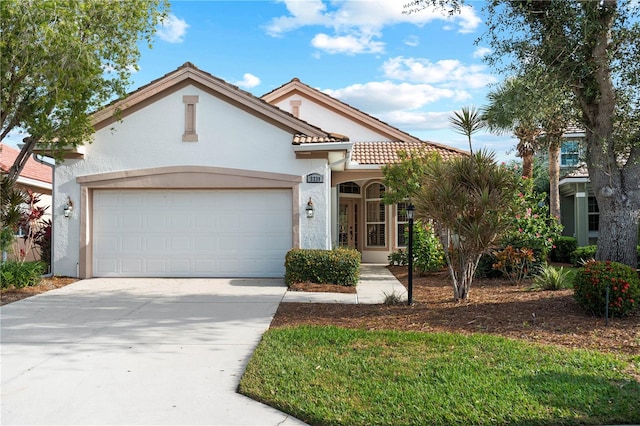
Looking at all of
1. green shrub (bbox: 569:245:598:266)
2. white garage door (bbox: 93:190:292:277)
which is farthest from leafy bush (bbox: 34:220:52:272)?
green shrub (bbox: 569:245:598:266)

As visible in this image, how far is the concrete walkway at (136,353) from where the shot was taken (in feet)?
15.1

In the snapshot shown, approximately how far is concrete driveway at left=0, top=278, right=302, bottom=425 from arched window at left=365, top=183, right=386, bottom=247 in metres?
7.95

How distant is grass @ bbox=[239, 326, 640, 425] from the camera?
Result: 4445mm

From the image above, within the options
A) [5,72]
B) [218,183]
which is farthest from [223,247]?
[5,72]

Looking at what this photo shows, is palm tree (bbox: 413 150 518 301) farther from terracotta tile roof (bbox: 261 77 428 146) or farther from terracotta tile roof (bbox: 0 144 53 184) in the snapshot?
terracotta tile roof (bbox: 0 144 53 184)

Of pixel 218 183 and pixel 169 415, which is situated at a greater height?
pixel 218 183

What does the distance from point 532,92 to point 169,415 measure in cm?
771

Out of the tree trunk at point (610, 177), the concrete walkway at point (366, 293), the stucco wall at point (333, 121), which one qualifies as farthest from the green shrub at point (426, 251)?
the stucco wall at point (333, 121)

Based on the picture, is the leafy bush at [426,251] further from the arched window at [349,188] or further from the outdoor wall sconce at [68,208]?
the outdoor wall sconce at [68,208]

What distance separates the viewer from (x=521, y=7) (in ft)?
29.4

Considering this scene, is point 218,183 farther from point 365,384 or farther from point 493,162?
point 365,384

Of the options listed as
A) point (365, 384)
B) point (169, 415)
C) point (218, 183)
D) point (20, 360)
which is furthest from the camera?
point (218, 183)

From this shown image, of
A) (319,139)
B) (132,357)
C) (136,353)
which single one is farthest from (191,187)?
(132,357)

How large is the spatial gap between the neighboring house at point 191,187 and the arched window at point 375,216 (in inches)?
207
